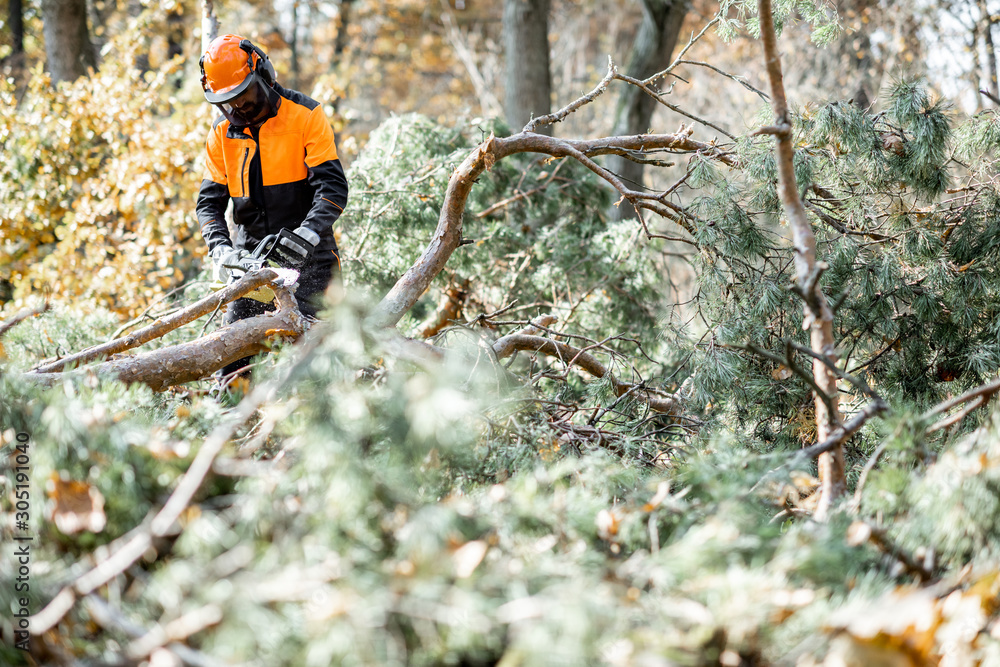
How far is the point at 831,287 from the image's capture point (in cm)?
259

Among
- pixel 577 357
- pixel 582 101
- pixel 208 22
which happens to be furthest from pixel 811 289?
pixel 208 22

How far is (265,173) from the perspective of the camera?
Result: 3.23 meters

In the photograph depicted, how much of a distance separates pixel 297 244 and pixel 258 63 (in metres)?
0.90

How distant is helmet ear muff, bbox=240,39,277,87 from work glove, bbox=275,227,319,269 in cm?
76

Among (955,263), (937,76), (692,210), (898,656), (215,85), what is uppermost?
(937,76)

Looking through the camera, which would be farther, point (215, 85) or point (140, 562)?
point (215, 85)

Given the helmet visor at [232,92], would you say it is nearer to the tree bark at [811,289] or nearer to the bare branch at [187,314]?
the bare branch at [187,314]

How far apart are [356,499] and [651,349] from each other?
11.2ft

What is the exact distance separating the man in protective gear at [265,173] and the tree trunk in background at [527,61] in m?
3.49

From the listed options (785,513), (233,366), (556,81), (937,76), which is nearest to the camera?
(785,513)

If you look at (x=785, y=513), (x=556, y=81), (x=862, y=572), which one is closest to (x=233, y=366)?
(x=785, y=513)

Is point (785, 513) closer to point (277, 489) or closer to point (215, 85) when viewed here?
point (277, 489)

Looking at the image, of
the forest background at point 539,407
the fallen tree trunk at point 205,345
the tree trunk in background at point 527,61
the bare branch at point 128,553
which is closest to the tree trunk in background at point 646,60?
the forest background at point 539,407

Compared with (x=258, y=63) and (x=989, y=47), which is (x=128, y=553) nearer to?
(x=258, y=63)
